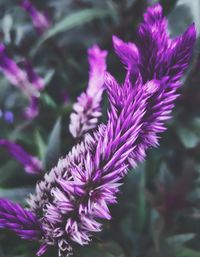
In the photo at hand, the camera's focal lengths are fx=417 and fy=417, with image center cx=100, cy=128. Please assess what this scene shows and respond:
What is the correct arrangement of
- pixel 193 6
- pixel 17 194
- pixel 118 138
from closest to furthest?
pixel 118 138, pixel 17 194, pixel 193 6

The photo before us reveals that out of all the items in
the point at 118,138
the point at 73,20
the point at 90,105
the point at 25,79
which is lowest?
the point at 118,138

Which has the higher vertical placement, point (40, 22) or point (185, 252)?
point (40, 22)

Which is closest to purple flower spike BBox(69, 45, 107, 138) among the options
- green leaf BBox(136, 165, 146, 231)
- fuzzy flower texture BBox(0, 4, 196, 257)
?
fuzzy flower texture BBox(0, 4, 196, 257)

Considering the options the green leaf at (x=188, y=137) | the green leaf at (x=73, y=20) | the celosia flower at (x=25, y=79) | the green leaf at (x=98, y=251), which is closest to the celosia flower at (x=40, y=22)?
the green leaf at (x=73, y=20)

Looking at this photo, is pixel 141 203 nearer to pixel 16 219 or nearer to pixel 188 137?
pixel 188 137

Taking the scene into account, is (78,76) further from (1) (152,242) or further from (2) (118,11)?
(1) (152,242)

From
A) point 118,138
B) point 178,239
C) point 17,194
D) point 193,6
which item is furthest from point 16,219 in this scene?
point 193,6

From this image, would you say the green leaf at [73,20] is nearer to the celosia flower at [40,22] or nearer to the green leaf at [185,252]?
the celosia flower at [40,22]

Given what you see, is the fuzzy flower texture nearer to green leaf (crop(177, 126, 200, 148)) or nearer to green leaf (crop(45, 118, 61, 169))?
green leaf (crop(45, 118, 61, 169))
